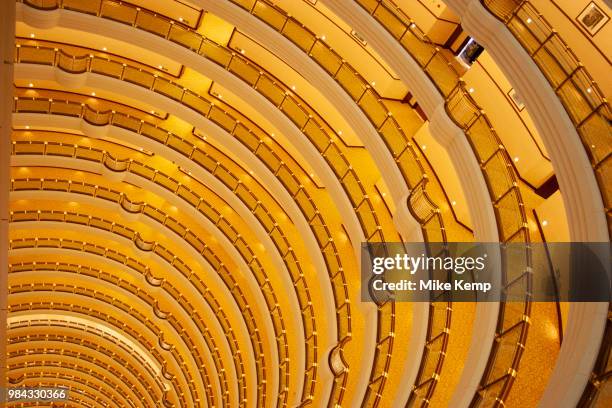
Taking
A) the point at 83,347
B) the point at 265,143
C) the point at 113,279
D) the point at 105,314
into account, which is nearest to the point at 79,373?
the point at 83,347

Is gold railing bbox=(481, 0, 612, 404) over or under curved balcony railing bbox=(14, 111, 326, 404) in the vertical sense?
under

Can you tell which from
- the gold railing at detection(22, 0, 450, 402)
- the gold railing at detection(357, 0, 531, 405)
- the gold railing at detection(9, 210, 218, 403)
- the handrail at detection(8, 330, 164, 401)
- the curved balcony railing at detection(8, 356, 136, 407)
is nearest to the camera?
the gold railing at detection(357, 0, 531, 405)

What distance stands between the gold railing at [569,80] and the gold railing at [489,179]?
2405 mm

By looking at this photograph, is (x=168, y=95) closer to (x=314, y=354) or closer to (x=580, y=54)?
(x=314, y=354)

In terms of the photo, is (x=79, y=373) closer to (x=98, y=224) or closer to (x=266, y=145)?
(x=98, y=224)

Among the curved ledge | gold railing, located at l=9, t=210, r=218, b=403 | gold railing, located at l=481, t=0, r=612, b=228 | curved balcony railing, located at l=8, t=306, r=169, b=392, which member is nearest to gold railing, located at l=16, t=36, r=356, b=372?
gold railing, located at l=9, t=210, r=218, b=403

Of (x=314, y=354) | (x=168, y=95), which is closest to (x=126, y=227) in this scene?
(x=168, y=95)

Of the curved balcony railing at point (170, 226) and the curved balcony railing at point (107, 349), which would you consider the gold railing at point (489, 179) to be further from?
the curved balcony railing at point (107, 349)

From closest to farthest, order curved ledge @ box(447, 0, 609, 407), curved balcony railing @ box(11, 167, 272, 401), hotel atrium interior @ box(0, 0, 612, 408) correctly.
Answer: curved ledge @ box(447, 0, 609, 407), hotel atrium interior @ box(0, 0, 612, 408), curved balcony railing @ box(11, 167, 272, 401)

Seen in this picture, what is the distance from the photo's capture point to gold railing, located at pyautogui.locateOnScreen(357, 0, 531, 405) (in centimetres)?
1043

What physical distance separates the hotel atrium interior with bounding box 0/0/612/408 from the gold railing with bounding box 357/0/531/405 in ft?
0.13

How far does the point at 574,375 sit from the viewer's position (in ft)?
26.4

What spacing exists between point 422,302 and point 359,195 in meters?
4.25

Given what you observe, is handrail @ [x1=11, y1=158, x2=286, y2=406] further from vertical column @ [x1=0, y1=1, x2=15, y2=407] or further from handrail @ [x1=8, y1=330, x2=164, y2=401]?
handrail @ [x1=8, y1=330, x2=164, y2=401]
